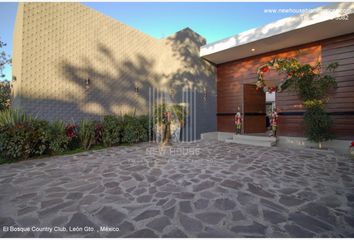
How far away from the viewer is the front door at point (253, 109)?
9031 mm

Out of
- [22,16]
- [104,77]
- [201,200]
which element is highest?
[22,16]

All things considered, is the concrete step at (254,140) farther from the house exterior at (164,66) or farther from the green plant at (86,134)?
the green plant at (86,134)

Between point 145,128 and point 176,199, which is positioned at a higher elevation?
point 145,128

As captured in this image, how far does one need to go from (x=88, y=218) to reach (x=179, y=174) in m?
2.01

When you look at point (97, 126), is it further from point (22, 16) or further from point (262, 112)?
point (262, 112)

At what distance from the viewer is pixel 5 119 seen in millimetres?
4695

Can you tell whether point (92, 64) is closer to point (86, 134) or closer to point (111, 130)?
point (111, 130)

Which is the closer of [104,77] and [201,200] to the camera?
[201,200]

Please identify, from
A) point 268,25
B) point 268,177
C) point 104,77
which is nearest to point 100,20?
point 104,77

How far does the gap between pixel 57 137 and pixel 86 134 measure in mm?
945

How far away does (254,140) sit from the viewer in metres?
7.86

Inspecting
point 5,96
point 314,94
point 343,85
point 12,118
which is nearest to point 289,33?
point 314,94

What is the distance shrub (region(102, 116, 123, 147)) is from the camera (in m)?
6.65

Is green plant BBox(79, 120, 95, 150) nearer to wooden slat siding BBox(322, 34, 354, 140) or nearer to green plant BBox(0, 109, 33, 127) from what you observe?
green plant BBox(0, 109, 33, 127)
